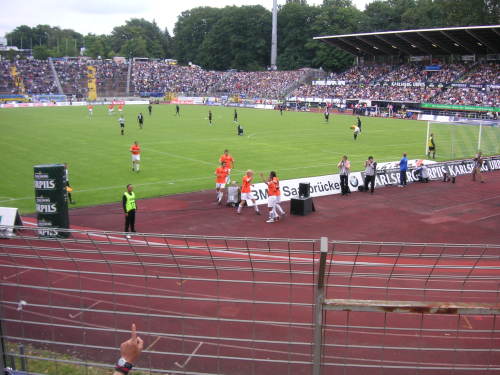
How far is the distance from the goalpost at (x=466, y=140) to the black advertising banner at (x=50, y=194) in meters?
24.5

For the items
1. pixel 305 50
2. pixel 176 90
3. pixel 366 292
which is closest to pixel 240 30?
pixel 305 50

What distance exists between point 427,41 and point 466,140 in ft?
138

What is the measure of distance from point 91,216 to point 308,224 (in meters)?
8.10

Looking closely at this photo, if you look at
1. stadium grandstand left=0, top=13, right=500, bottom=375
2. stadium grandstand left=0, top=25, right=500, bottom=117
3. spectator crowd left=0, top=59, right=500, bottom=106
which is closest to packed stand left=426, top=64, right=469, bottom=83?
spectator crowd left=0, top=59, right=500, bottom=106

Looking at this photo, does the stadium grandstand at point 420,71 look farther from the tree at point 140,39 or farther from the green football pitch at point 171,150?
the tree at point 140,39

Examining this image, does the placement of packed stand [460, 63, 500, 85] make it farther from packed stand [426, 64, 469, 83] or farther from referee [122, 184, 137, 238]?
referee [122, 184, 137, 238]

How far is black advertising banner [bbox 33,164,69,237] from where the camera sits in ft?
47.6

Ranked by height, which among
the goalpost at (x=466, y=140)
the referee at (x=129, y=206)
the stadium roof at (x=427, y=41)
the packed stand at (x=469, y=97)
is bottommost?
the referee at (x=129, y=206)

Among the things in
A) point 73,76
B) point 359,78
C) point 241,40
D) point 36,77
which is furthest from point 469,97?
point 36,77

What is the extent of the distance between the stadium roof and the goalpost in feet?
86.6

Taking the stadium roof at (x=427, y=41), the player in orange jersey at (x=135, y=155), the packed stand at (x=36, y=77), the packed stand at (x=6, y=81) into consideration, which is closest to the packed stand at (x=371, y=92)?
the stadium roof at (x=427, y=41)

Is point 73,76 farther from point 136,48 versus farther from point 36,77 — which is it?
point 136,48

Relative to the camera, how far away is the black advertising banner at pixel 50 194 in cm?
1452

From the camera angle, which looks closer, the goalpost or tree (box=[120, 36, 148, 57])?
the goalpost
